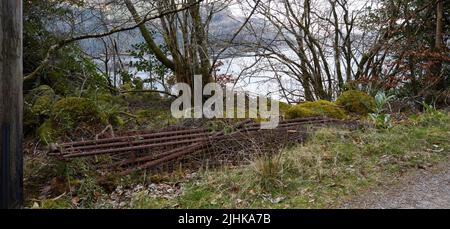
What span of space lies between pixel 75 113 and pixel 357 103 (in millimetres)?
5059

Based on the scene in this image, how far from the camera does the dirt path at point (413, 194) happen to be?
273 centimetres

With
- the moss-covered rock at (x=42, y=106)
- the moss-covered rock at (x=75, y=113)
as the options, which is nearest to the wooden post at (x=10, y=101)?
the moss-covered rock at (x=75, y=113)

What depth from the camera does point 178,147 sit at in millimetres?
4043

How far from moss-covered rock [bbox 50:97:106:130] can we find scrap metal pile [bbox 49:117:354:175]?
1.21 m

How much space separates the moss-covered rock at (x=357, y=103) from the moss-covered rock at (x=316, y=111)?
0.34 m

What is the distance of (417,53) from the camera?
7.98 m

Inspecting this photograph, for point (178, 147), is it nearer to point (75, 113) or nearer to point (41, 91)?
point (75, 113)

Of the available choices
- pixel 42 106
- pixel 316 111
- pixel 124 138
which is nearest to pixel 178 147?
pixel 124 138

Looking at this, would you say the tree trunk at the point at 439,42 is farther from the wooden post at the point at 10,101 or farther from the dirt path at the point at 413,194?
the wooden post at the point at 10,101

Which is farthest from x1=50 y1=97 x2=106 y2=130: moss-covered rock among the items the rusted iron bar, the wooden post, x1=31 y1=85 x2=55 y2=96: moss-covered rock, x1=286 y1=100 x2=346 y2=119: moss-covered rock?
x1=286 y1=100 x2=346 y2=119: moss-covered rock

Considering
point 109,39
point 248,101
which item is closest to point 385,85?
point 248,101

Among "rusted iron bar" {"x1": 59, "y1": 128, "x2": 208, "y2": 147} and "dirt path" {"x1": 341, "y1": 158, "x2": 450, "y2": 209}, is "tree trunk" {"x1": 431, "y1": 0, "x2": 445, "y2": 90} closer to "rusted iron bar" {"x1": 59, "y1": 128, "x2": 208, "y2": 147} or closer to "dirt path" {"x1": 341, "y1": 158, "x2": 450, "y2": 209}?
"dirt path" {"x1": 341, "y1": 158, "x2": 450, "y2": 209}

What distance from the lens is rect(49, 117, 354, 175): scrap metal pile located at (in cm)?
355
